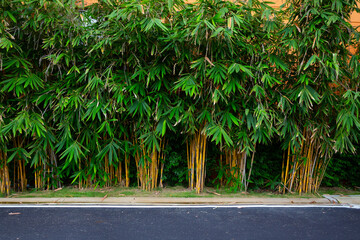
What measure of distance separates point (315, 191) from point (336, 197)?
13.2 inches

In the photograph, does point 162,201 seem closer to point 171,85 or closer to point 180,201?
point 180,201

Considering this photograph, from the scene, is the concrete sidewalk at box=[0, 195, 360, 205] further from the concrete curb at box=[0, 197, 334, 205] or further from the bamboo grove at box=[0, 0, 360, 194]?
the bamboo grove at box=[0, 0, 360, 194]

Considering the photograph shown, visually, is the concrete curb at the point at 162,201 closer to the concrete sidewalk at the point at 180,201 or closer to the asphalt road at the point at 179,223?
the concrete sidewalk at the point at 180,201

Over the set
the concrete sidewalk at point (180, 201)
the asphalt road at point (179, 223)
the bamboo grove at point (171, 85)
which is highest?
the bamboo grove at point (171, 85)

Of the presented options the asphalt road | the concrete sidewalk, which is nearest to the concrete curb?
the concrete sidewalk

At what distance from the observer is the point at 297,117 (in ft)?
15.4

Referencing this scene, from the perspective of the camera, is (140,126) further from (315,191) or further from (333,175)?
(333,175)

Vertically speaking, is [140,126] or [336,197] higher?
[140,126]

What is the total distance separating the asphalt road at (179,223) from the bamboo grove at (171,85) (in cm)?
83

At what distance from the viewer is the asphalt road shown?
324 cm

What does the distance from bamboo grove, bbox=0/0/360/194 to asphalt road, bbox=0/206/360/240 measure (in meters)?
0.83

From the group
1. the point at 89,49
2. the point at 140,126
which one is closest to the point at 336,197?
the point at 140,126

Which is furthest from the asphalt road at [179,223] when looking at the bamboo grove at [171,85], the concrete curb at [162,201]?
the bamboo grove at [171,85]

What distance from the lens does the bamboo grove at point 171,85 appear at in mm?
4230
